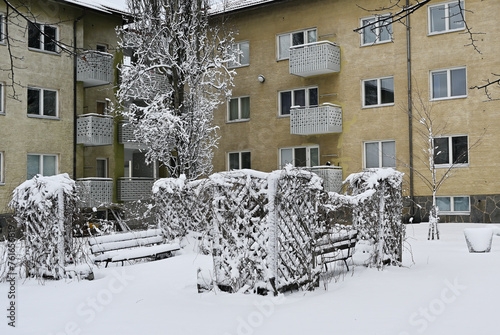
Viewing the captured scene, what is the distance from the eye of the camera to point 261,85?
26.6 metres

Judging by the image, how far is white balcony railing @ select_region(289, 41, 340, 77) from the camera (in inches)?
929

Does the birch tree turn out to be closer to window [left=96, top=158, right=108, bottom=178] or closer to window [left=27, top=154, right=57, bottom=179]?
window [left=96, top=158, right=108, bottom=178]

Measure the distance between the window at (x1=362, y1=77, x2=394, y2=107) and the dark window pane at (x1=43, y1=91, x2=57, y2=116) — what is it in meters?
13.3

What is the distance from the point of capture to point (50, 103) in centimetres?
2288

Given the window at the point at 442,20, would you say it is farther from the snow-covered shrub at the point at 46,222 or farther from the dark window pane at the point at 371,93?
the snow-covered shrub at the point at 46,222

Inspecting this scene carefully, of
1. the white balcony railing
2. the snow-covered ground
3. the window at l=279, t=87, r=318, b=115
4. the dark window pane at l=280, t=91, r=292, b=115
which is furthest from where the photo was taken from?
the dark window pane at l=280, t=91, r=292, b=115

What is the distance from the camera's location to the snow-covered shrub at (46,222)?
30.2 feet

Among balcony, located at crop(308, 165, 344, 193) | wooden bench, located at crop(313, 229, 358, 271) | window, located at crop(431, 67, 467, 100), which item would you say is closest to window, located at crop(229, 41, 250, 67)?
balcony, located at crop(308, 165, 344, 193)

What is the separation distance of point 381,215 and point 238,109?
18.7 m

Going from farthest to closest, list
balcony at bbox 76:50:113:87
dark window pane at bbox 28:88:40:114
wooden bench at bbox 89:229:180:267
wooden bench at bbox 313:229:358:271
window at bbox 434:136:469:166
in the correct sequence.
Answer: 1. balcony at bbox 76:50:113:87
2. dark window pane at bbox 28:88:40:114
3. window at bbox 434:136:469:166
4. wooden bench at bbox 89:229:180:267
5. wooden bench at bbox 313:229:358:271

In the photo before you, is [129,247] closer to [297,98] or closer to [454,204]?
[454,204]

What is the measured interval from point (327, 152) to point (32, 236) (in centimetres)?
1710

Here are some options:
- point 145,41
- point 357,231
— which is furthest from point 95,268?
point 145,41

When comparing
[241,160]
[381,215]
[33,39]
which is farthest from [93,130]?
[381,215]
